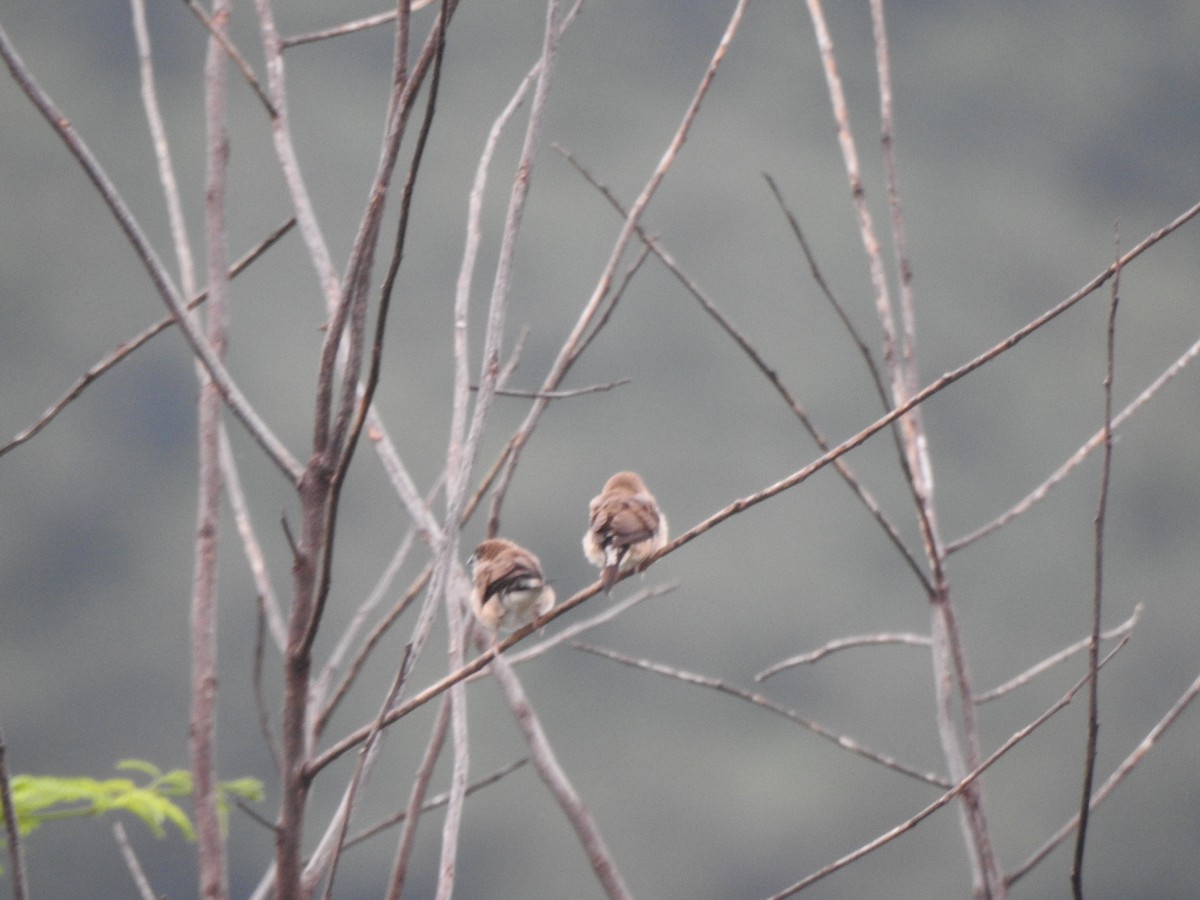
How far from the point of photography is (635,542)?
209cm

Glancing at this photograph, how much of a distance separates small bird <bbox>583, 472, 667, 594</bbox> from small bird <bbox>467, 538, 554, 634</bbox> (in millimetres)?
108

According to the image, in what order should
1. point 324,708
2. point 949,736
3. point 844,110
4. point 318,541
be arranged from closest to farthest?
point 318,541, point 324,708, point 949,736, point 844,110

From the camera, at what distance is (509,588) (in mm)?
2199

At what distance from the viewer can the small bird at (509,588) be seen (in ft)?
7.18

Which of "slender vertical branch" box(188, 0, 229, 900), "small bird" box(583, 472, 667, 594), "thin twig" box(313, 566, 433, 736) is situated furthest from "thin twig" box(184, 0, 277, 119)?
"small bird" box(583, 472, 667, 594)

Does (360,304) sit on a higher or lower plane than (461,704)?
higher

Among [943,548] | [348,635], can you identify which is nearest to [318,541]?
[348,635]

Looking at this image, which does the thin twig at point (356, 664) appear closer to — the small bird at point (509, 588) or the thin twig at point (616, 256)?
A: the thin twig at point (616, 256)

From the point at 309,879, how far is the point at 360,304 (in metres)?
0.58

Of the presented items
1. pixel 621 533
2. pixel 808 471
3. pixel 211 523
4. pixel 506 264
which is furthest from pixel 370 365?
pixel 621 533

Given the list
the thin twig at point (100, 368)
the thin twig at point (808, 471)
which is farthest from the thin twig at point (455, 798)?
the thin twig at point (100, 368)

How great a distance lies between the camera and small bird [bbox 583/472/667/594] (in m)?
2.09

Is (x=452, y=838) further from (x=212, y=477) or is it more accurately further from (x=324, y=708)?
(x=212, y=477)

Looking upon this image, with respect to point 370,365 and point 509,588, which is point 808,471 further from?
point 509,588
